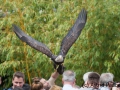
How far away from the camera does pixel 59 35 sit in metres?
12.7

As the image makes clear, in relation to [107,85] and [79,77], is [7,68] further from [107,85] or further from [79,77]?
[107,85]

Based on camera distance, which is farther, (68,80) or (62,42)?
(62,42)

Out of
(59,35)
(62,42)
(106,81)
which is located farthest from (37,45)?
(59,35)

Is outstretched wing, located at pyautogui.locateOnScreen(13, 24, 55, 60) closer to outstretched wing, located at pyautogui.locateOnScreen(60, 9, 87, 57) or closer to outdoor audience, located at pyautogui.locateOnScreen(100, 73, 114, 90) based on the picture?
outstretched wing, located at pyautogui.locateOnScreen(60, 9, 87, 57)

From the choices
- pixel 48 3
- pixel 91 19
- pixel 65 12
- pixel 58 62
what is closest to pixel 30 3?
pixel 48 3

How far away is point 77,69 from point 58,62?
416 centimetres

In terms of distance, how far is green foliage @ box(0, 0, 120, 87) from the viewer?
11.5m

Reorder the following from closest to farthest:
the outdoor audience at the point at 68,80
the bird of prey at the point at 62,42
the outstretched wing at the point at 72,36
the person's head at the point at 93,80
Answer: the outdoor audience at the point at 68,80 < the person's head at the point at 93,80 < the bird of prey at the point at 62,42 < the outstretched wing at the point at 72,36

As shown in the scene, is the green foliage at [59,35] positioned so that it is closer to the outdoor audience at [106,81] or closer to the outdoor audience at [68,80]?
the outdoor audience at [106,81]

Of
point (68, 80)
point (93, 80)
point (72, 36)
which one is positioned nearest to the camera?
point (68, 80)

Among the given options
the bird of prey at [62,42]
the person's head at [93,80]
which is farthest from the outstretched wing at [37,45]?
the person's head at [93,80]

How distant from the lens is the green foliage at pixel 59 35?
11469mm

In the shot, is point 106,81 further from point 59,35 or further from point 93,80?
point 59,35

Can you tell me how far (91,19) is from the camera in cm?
1150
